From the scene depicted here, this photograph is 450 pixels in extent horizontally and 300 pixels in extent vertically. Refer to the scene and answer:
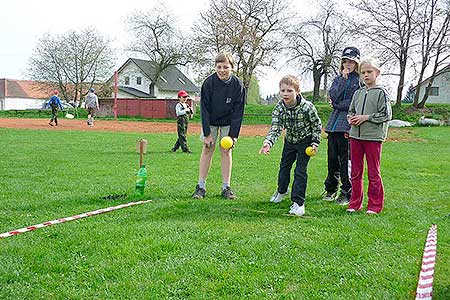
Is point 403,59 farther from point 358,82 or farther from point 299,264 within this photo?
point 299,264

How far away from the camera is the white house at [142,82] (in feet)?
209

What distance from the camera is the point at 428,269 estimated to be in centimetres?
338

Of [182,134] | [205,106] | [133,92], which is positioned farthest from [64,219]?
[133,92]

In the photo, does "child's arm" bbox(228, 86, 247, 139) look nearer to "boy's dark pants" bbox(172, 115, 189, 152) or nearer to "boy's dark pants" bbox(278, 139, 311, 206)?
"boy's dark pants" bbox(278, 139, 311, 206)

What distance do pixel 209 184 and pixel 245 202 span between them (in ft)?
4.71

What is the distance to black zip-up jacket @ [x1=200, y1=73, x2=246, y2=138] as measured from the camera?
6.12 meters

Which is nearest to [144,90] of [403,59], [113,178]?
[403,59]

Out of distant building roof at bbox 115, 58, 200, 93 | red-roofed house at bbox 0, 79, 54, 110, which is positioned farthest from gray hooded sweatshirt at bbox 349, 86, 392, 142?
red-roofed house at bbox 0, 79, 54, 110

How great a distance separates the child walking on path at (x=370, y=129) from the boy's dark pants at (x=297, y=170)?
1.81 ft

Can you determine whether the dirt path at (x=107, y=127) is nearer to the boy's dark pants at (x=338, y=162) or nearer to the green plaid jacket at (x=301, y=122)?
the boy's dark pants at (x=338, y=162)

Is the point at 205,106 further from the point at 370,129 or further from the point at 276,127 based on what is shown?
the point at 370,129

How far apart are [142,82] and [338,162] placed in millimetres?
61731

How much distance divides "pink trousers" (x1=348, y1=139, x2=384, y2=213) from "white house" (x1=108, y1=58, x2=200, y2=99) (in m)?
57.8

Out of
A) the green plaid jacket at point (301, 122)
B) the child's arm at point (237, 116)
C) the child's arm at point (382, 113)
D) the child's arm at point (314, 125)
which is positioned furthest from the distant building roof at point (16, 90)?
the child's arm at point (382, 113)
